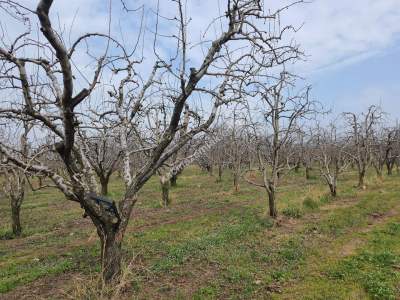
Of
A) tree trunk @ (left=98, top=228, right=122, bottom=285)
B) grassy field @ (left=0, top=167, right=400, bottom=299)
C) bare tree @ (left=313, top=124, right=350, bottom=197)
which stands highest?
bare tree @ (left=313, top=124, right=350, bottom=197)

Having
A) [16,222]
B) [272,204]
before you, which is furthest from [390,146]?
[16,222]

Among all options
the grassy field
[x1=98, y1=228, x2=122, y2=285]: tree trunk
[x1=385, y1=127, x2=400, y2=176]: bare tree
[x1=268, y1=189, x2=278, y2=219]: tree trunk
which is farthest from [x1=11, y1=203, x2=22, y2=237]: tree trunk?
[x1=385, y1=127, x2=400, y2=176]: bare tree

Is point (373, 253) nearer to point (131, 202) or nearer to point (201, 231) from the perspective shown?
point (201, 231)

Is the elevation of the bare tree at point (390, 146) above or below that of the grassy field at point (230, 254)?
above

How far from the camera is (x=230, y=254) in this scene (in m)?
8.61

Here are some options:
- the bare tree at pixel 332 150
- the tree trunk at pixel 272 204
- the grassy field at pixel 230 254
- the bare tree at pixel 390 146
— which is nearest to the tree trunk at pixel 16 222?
the grassy field at pixel 230 254

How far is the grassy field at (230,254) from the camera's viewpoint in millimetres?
6684

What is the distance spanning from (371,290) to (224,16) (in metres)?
5.29

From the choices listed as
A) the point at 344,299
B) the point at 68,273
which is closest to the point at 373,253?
the point at 344,299

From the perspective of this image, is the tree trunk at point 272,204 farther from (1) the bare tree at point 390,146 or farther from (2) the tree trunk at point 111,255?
(1) the bare tree at point 390,146

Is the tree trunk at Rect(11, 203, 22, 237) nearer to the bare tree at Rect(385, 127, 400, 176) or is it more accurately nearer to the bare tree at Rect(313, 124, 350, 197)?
the bare tree at Rect(313, 124, 350, 197)

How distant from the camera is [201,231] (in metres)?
11.4

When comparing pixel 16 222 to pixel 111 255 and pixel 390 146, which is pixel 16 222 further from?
pixel 390 146

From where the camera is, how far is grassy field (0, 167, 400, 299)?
6.68 metres
